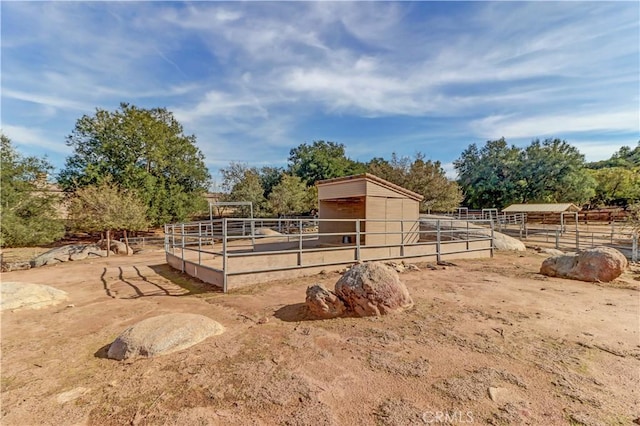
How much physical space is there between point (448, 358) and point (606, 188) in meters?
43.0

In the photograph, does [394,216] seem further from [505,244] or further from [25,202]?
[25,202]

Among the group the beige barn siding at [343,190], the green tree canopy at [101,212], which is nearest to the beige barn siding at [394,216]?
the beige barn siding at [343,190]

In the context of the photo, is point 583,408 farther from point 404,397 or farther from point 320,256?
point 320,256

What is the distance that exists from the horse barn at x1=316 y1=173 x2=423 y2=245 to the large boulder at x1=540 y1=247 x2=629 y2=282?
12.0ft

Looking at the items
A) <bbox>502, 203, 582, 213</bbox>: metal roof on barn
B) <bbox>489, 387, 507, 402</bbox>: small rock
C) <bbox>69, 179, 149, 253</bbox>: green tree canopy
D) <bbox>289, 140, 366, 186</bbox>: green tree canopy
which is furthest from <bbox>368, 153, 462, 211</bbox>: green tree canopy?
<bbox>489, 387, 507, 402</bbox>: small rock

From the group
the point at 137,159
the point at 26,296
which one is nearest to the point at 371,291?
the point at 26,296

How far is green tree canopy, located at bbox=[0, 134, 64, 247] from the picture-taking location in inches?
491

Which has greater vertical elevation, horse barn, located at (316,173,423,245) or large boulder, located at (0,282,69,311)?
horse barn, located at (316,173,423,245)

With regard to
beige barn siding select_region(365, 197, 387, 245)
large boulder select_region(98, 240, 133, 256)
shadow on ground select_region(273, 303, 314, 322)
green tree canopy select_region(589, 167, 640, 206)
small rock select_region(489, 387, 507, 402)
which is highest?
green tree canopy select_region(589, 167, 640, 206)

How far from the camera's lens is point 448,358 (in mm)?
3072

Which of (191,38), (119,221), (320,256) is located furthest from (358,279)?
(119,221)

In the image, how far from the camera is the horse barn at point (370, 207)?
9.36 m

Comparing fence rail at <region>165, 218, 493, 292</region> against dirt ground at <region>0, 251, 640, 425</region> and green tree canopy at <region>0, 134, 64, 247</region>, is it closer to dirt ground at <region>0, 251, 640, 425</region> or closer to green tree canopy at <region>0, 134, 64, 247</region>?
dirt ground at <region>0, 251, 640, 425</region>

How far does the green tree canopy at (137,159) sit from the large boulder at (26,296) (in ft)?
45.4
